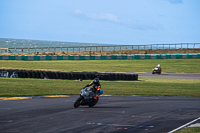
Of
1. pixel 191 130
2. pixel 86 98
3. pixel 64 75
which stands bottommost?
pixel 191 130

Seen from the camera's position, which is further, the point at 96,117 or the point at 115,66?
the point at 115,66

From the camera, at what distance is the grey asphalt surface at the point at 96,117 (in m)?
11.9

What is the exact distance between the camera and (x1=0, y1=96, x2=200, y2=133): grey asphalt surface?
468 inches

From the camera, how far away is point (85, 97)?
55.5 feet

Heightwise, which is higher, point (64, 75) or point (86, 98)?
point (86, 98)

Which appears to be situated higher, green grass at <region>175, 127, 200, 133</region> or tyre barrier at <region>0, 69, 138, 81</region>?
tyre barrier at <region>0, 69, 138, 81</region>

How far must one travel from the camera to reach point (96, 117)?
14320mm

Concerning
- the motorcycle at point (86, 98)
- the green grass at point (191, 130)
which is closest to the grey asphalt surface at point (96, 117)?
the motorcycle at point (86, 98)

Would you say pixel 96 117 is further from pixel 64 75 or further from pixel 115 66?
→ pixel 115 66

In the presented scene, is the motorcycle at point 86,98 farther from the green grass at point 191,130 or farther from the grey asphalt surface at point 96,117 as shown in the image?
the green grass at point 191,130

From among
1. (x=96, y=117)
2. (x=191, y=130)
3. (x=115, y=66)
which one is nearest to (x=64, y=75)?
(x=115, y=66)

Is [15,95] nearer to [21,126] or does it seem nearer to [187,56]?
[21,126]

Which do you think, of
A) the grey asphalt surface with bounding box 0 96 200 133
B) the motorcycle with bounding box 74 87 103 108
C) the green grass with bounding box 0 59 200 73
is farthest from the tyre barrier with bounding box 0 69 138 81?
the motorcycle with bounding box 74 87 103 108

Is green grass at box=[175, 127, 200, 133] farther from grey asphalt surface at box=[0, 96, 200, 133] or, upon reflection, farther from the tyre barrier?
the tyre barrier
